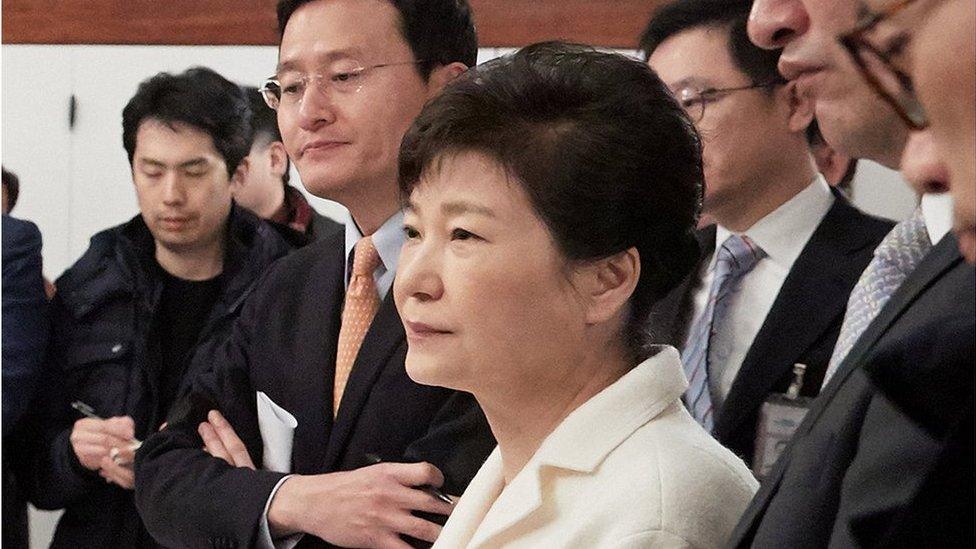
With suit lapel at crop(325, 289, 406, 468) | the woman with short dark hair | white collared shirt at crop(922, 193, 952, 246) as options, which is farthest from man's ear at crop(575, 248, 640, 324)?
suit lapel at crop(325, 289, 406, 468)

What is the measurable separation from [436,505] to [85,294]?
1508 millimetres

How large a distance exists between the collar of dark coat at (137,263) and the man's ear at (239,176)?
0.07 metres

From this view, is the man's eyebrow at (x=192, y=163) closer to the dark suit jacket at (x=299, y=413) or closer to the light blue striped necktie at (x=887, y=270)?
the dark suit jacket at (x=299, y=413)

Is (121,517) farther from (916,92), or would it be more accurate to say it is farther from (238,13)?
(916,92)

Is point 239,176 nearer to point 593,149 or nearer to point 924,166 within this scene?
point 593,149

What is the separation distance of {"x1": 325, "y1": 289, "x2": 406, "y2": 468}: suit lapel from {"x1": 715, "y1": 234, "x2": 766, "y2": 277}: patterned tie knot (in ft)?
1.88

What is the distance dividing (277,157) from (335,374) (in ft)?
5.18

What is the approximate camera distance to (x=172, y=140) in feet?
9.75

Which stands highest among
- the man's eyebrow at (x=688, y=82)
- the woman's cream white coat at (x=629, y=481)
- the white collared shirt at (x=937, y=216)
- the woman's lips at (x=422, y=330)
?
the man's eyebrow at (x=688, y=82)

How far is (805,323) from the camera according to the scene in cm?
192

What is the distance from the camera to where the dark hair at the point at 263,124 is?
3316mm

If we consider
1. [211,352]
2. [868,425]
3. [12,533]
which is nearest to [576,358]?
[868,425]

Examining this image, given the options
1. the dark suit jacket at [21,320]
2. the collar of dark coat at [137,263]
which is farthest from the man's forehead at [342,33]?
the dark suit jacket at [21,320]

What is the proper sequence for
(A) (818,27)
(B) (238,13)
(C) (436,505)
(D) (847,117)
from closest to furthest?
1. (D) (847,117)
2. (A) (818,27)
3. (C) (436,505)
4. (B) (238,13)
